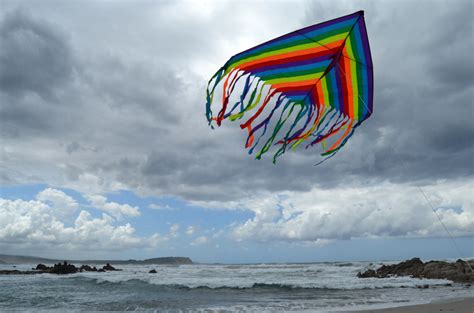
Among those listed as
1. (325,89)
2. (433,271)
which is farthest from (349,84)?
(433,271)

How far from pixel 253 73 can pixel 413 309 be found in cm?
859

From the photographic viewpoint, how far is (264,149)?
4.76 meters

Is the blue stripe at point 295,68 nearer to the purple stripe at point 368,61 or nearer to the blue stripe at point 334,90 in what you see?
the blue stripe at point 334,90

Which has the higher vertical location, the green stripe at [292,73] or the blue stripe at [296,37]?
the blue stripe at [296,37]

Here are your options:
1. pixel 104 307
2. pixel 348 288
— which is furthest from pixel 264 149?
pixel 348 288

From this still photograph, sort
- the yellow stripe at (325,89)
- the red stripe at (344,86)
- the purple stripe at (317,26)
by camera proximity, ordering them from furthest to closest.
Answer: the yellow stripe at (325,89), the red stripe at (344,86), the purple stripe at (317,26)

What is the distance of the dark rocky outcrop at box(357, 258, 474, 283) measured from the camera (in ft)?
70.3

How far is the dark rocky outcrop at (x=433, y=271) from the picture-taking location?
2142cm

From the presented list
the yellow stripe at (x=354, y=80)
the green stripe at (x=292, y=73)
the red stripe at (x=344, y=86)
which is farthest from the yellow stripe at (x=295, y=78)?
the yellow stripe at (x=354, y=80)

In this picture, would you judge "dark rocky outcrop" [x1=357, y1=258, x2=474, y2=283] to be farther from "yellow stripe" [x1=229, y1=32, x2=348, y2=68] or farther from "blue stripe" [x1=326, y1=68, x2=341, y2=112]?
"yellow stripe" [x1=229, y1=32, x2=348, y2=68]

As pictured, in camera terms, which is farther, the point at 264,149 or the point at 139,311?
the point at 139,311

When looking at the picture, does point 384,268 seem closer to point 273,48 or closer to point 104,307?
point 104,307

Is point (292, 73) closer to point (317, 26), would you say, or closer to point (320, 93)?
point (320, 93)

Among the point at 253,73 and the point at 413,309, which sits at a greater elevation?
the point at 253,73
